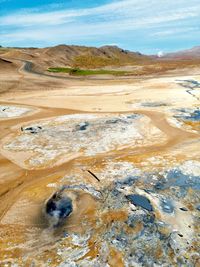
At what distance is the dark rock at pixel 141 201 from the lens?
13.1 meters

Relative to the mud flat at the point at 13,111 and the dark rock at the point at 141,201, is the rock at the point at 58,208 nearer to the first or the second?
the dark rock at the point at 141,201

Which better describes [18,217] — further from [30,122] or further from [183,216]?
[30,122]

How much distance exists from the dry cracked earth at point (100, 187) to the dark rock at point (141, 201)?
0.13 feet

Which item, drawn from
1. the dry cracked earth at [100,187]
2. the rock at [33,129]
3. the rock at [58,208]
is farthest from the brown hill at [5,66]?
the rock at [58,208]

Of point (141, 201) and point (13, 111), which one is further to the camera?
point (13, 111)

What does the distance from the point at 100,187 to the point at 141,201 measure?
2.09 metres

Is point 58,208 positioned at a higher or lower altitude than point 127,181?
lower

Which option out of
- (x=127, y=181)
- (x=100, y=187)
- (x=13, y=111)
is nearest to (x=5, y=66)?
(x=13, y=111)

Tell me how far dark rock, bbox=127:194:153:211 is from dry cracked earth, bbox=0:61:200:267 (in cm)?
4

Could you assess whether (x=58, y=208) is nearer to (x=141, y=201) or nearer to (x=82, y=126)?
(x=141, y=201)

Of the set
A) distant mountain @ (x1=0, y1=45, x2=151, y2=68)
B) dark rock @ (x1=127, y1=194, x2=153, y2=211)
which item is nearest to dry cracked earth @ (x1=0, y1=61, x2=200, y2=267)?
dark rock @ (x1=127, y1=194, x2=153, y2=211)

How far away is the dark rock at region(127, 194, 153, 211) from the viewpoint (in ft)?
42.9

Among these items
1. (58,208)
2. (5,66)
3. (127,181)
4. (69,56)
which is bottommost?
(69,56)

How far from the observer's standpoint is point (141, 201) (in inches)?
531
